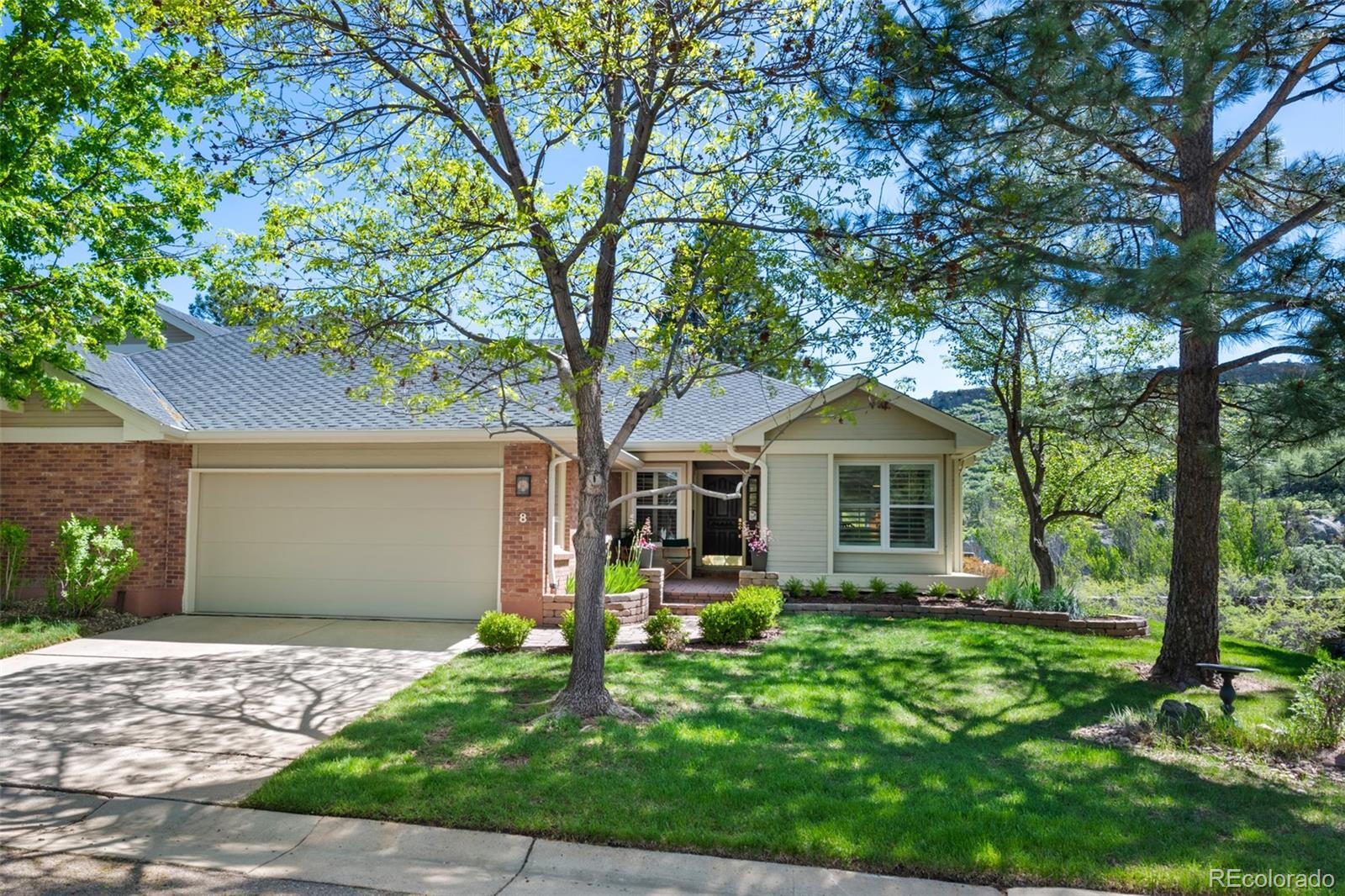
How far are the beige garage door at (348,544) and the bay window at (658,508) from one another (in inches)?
216

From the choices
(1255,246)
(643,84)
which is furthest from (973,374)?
(643,84)

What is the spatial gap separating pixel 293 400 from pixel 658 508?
7.23 metres

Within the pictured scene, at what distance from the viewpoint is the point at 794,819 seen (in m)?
4.87

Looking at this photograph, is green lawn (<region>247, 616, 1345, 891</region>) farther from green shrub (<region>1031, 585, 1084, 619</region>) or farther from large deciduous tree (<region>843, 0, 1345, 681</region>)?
green shrub (<region>1031, 585, 1084, 619</region>)

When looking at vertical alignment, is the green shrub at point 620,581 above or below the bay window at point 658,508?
below

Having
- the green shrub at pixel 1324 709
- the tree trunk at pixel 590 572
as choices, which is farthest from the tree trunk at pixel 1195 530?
the tree trunk at pixel 590 572

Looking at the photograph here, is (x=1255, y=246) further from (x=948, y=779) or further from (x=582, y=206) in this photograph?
(x=582, y=206)

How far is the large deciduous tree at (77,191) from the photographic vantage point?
10195 mm

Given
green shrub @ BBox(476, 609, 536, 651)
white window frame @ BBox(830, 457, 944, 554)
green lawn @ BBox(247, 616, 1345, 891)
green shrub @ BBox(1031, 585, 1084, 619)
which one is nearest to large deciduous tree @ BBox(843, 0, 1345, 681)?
green lawn @ BBox(247, 616, 1345, 891)

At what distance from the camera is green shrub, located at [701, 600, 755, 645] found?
397 inches

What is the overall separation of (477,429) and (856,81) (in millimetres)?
6609

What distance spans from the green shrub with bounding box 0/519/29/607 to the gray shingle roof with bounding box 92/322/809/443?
2283mm

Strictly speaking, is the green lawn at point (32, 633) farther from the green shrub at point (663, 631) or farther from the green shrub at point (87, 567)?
the green shrub at point (663, 631)

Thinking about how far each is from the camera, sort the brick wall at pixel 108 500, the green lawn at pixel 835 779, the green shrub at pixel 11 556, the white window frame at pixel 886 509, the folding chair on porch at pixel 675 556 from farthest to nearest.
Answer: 1. the folding chair on porch at pixel 675 556
2. the white window frame at pixel 886 509
3. the brick wall at pixel 108 500
4. the green shrub at pixel 11 556
5. the green lawn at pixel 835 779
